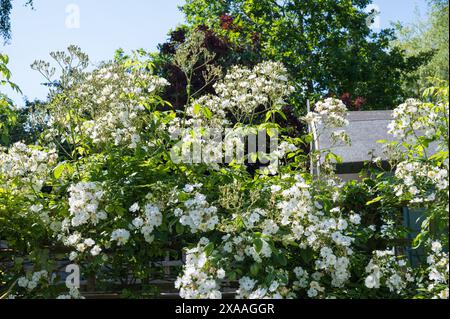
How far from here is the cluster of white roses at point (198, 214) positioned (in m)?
2.58

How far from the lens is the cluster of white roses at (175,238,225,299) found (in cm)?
239

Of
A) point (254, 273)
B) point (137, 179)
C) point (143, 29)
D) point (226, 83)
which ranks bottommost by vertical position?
point (254, 273)

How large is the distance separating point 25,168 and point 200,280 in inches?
46.1

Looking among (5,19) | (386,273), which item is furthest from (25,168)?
(5,19)

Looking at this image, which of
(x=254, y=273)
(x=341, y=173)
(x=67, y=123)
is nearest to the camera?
(x=254, y=273)

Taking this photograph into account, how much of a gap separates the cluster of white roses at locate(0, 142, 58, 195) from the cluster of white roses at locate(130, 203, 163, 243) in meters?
0.62

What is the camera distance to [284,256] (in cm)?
257

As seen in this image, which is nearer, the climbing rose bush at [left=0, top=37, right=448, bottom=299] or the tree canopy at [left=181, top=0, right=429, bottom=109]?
the climbing rose bush at [left=0, top=37, right=448, bottom=299]

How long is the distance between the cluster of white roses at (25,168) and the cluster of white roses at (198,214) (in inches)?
33.3

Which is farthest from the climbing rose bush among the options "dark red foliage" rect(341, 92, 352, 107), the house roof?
"dark red foliage" rect(341, 92, 352, 107)

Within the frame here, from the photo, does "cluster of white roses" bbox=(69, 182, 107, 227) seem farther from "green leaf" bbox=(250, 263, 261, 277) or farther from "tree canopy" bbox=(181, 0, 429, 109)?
"tree canopy" bbox=(181, 0, 429, 109)

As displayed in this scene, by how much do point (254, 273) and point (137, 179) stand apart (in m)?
0.81

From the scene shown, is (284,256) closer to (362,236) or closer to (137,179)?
(362,236)

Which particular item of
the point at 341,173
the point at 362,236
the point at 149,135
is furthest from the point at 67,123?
the point at 341,173
